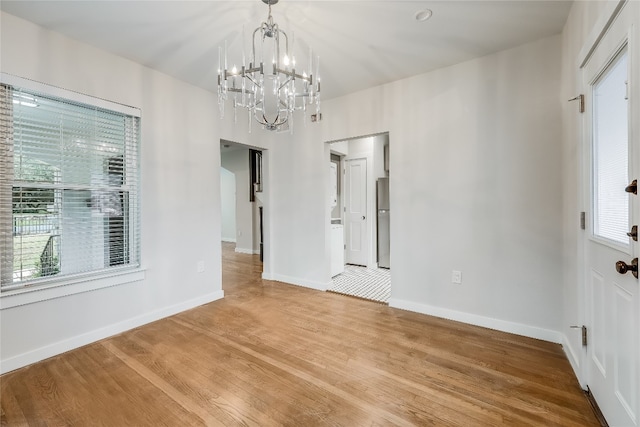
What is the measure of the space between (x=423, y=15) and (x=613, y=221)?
71.3 inches

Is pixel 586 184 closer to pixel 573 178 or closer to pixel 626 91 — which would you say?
pixel 573 178

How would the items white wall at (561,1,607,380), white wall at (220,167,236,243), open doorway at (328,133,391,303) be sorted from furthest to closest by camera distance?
white wall at (220,167,236,243), open doorway at (328,133,391,303), white wall at (561,1,607,380)

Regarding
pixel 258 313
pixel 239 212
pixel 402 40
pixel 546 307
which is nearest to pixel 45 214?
pixel 258 313

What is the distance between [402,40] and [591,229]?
199cm

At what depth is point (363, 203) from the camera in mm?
5152

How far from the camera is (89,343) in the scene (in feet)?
7.84

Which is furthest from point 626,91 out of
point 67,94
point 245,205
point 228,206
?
point 228,206

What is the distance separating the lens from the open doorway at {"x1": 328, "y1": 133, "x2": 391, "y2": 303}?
506cm

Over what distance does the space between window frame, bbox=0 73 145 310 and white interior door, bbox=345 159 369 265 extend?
348 centimetres

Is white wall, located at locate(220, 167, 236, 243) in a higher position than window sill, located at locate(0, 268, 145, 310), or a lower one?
higher

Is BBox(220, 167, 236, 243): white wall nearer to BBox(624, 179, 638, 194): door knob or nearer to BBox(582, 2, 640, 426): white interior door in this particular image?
BBox(582, 2, 640, 426): white interior door

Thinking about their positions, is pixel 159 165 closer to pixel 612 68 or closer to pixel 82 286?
pixel 82 286

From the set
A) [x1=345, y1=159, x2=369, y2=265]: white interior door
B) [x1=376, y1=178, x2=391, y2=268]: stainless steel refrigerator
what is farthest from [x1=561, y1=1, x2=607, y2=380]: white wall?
[x1=345, y1=159, x2=369, y2=265]: white interior door

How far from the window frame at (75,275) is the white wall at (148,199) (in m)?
0.04
